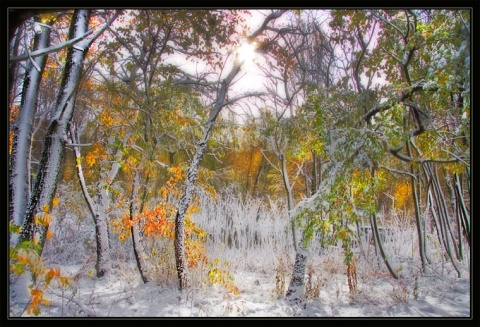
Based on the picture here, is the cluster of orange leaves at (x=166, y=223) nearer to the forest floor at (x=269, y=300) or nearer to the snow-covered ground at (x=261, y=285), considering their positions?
the snow-covered ground at (x=261, y=285)

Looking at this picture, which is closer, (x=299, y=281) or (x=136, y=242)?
(x=299, y=281)

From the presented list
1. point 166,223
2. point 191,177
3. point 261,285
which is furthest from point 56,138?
point 261,285

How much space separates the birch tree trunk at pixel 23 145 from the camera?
206cm

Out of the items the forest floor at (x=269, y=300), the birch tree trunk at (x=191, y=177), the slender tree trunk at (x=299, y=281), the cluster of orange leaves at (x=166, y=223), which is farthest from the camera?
the cluster of orange leaves at (x=166, y=223)

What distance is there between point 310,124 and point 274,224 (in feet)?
6.93

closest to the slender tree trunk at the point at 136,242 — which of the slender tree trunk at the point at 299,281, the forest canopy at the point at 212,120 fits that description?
the forest canopy at the point at 212,120

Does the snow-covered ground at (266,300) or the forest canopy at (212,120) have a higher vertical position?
the forest canopy at (212,120)

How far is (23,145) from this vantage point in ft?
7.00

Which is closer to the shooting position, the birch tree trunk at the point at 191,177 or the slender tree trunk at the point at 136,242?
the birch tree trunk at the point at 191,177

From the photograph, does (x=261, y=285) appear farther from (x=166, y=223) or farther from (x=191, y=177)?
(x=191, y=177)

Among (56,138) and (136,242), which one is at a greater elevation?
(56,138)

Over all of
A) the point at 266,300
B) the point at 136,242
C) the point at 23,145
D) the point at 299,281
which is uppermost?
the point at 23,145

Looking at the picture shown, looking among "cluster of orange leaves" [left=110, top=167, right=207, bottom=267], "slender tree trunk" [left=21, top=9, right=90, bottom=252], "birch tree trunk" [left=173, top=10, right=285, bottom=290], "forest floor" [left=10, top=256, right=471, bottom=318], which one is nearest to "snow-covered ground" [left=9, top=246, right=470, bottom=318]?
"forest floor" [left=10, top=256, right=471, bottom=318]
